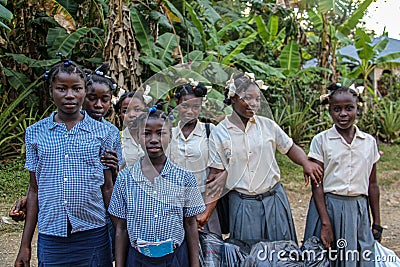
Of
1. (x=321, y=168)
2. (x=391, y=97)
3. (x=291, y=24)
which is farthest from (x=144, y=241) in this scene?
Answer: (x=391, y=97)

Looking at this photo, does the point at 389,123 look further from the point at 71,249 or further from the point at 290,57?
the point at 71,249

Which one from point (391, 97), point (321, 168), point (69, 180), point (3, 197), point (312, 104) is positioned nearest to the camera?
point (69, 180)

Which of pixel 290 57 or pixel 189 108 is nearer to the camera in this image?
pixel 189 108

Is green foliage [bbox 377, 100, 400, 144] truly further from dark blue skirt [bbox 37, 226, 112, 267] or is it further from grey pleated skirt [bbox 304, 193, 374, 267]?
dark blue skirt [bbox 37, 226, 112, 267]

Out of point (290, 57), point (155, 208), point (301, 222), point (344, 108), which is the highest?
point (290, 57)

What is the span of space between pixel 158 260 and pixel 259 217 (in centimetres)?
79

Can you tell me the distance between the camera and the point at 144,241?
2.19 m

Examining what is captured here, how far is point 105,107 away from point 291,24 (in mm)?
6484

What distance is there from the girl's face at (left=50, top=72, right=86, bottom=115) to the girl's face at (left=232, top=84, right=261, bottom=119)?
1.00 m

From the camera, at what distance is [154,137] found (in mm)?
2271

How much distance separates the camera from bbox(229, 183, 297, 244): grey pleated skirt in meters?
2.74

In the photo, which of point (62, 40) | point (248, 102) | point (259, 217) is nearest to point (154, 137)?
point (248, 102)

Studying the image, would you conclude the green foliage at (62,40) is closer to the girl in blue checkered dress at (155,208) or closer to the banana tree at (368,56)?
the girl in blue checkered dress at (155,208)

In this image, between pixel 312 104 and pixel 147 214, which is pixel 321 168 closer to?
pixel 147 214
